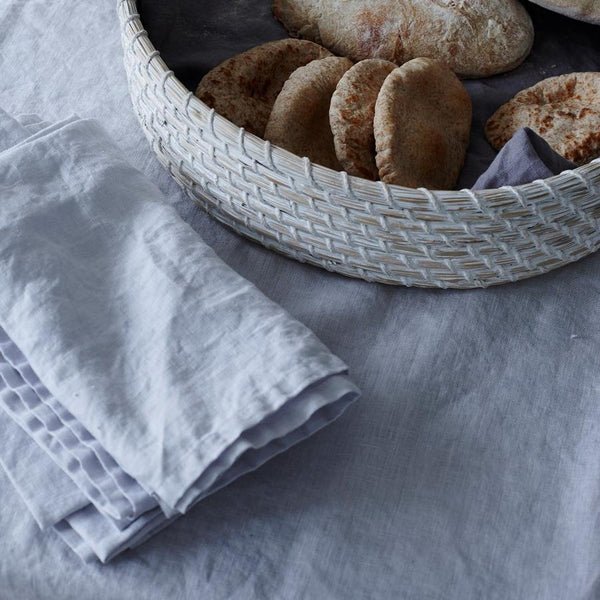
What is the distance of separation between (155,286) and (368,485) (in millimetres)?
295

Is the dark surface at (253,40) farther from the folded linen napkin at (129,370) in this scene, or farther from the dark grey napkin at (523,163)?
the folded linen napkin at (129,370)

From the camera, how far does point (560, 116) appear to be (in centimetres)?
104

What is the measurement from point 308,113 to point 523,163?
0.88ft

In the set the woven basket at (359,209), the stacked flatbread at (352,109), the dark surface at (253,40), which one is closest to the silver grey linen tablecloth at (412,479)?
the woven basket at (359,209)

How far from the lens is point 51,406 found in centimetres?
76

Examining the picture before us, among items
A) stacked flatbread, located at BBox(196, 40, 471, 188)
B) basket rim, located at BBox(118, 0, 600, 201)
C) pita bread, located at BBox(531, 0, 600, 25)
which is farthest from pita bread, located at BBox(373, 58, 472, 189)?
pita bread, located at BBox(531, 0, 600, 25)

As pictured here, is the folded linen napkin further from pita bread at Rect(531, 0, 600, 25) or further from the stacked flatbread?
pita bread at Rect(531, 0, 600, 25)

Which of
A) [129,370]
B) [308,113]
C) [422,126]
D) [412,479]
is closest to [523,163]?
[422,126]

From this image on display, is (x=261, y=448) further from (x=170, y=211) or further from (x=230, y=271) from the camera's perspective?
(x=170, y=211)

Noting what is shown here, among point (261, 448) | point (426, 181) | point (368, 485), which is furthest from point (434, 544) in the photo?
point (426, 181)

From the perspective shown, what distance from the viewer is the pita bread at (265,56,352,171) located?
3.15 feet

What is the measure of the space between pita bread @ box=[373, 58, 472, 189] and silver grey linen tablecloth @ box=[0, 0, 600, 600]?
0.15 metres

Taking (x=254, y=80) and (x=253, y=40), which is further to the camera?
(x=253, y=40)

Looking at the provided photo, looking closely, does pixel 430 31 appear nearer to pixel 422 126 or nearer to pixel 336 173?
pixel 422 126
